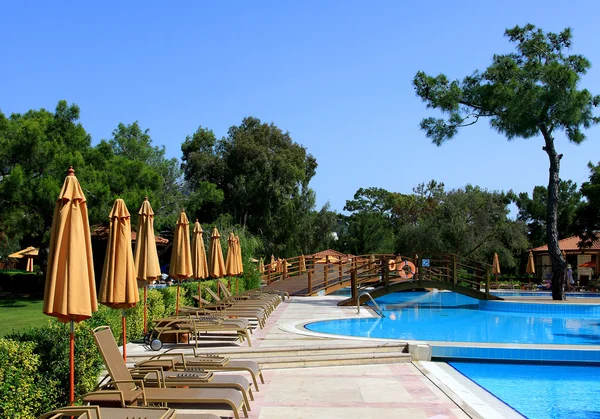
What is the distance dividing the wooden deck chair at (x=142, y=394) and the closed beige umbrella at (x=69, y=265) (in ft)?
1.08

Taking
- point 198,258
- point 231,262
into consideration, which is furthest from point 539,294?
point 198,258

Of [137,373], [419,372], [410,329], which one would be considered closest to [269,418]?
[137,373]

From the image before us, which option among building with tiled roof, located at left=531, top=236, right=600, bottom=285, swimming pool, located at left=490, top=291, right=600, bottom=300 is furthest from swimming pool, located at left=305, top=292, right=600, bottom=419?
building with tiled roof, located at left=531, top=236, right=600, bottom=285

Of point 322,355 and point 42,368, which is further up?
point 42,368

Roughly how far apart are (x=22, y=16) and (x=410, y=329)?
11571mm

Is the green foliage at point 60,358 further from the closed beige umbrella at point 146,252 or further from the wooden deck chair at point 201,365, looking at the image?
the closed beige umbrella at point 146,252

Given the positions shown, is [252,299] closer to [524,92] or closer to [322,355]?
[322,355]

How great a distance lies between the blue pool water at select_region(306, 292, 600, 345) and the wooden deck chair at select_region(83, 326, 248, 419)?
29.0 feet

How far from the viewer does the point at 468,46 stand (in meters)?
14.0

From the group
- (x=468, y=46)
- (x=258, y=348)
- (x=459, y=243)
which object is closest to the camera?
(x=258, y=348)

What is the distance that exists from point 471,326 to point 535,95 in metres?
9.89

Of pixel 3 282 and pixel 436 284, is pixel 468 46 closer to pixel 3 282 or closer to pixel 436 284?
pixel 436 284

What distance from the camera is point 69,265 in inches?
207

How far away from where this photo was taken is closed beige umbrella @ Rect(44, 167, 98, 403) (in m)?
5.20
